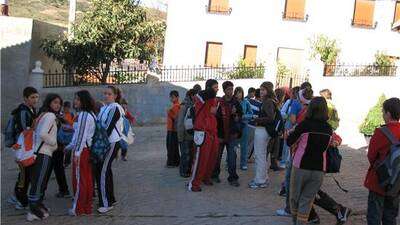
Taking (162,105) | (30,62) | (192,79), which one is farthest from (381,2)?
(30,62)

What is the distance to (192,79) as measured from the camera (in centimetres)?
2133

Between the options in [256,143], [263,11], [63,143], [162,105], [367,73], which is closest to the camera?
[63,143]

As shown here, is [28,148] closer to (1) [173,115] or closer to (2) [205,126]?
(2) [205,126]

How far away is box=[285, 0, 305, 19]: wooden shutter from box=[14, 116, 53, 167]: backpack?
21.0 metres

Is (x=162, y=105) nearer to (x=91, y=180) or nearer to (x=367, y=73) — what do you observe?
(x=367, y=73)

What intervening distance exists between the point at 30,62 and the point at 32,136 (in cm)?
1059

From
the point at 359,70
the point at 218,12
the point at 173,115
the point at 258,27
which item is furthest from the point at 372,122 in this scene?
the point at 218,12

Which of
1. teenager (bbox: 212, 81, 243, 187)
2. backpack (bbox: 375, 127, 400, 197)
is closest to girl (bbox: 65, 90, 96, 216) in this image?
teenager (bbox: 212, 81, 243, 187)

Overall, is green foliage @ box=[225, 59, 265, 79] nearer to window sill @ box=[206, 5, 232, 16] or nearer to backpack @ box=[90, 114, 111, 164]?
window sill @ box=[206, 5, 232, 16]

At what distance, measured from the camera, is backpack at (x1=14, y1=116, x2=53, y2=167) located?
7391mm

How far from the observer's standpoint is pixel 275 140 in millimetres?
10273

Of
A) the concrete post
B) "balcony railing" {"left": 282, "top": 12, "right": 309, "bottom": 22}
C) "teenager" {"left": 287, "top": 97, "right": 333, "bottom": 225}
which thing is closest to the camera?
"teenager" {"left": 287, "top": 97, "right": 333, "bottom": 225}

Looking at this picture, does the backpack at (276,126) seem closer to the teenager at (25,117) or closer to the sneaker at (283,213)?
the sneaker at (283,213)

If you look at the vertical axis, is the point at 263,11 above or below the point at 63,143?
above
